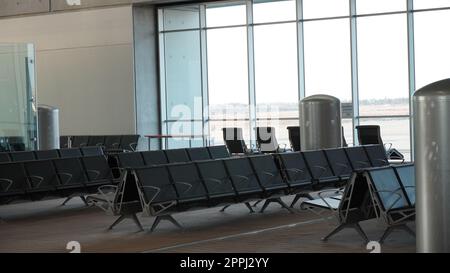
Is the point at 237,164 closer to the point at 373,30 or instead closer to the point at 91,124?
the point at 373,30

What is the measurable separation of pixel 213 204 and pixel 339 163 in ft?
9.11

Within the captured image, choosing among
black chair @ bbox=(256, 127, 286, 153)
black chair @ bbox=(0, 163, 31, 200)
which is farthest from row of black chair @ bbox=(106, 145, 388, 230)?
black chair @ bbox=(256, 127, 286, 153)

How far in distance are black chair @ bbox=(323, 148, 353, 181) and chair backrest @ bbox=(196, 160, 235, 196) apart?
7.32 feet

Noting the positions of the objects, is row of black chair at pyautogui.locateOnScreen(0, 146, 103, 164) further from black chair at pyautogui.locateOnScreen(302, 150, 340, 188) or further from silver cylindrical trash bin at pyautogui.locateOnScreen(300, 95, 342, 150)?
black chair at pyautogui.locateOnScreen(302, 150, 340, 188)

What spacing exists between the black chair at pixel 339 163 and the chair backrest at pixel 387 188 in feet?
10.7

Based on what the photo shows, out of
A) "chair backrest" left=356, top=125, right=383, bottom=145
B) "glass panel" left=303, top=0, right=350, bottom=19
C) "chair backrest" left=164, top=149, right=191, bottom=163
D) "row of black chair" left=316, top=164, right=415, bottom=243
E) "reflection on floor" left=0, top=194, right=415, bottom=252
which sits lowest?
"reflection on floor" left=0, top=194, right=415, bottom=252

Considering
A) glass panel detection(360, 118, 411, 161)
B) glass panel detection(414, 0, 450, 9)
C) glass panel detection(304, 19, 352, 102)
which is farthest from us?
glass panel detection(304, 19, 352, 102)

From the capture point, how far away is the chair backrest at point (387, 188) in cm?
817

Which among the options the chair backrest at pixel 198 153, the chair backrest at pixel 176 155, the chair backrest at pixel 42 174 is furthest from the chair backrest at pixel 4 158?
the chair backrest at pixel 198 153

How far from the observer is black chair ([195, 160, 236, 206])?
10.0 meters

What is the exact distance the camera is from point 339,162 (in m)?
12.0

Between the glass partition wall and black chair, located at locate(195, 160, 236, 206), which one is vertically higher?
the glass partition wall

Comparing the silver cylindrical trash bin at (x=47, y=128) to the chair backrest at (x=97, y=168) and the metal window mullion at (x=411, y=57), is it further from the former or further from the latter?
the metal window mullion at (x=411, y=57)
